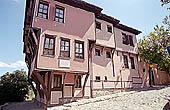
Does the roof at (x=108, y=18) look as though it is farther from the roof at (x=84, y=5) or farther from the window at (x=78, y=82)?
the window at (x=78, y=82)

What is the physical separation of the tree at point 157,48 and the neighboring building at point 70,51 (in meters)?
4.30

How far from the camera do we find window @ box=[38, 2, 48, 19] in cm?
1002

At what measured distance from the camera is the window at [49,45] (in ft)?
31.4

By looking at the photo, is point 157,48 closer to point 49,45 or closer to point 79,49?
point 79,49

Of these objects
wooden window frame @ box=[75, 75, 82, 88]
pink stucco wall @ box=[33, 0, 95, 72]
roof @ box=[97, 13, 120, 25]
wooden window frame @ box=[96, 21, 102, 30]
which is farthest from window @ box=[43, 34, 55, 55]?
roof @ box=[97, 13, 120, 25]

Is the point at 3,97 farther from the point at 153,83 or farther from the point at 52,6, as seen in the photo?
the point at 153,83

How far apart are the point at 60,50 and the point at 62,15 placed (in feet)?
10.2

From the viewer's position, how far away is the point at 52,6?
10.6 meters

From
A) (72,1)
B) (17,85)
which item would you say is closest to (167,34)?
(72,1)

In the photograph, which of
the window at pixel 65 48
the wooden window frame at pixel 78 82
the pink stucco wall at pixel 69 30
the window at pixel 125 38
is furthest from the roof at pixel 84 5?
the wooden window frame at pixel 78 82

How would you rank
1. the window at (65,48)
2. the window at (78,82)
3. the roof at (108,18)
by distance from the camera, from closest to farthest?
the window at (65,48) < the window at (78,82) < the roof at (108,18)

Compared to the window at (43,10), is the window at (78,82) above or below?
below

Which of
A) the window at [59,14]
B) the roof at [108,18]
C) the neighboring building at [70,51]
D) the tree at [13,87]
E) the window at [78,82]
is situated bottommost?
the tree at [13,87]

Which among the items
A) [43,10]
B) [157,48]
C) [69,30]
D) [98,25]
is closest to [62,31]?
[69,30]
